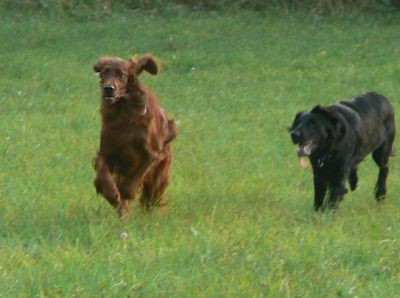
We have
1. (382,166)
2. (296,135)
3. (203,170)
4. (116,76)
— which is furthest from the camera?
(203,170)

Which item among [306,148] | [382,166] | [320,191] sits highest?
[306,148]

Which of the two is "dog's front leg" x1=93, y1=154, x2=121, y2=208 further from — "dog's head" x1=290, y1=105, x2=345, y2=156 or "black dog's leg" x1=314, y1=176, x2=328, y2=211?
"black dog's leg" x1=314, y1=176, x2=328, y2=211

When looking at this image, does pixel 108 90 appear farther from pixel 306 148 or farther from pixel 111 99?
pixel 306 148

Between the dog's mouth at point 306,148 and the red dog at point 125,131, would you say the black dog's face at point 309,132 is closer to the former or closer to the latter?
the dog's mouth at point 306,148

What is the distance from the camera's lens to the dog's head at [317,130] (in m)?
7.93

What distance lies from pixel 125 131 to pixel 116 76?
0.45m

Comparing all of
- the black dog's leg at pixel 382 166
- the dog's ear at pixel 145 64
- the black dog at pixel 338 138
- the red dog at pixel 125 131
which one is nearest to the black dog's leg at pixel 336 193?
the black dog at pixel 338 138

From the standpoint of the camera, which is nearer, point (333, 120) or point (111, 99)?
point (111, 99)

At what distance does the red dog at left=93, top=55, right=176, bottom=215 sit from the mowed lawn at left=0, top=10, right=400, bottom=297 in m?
0.25

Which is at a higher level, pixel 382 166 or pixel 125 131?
pixel 125 131

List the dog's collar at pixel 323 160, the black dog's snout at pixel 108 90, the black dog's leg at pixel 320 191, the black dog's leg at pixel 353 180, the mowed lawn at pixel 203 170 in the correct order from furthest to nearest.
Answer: the black dog's leg at pixel 353 180 < the black dog's leg at pixel 320 191 < the dog's collar at pixel 323 160 < the black dog's snout at pixel 108 90 < the mowed lawn at pixel 203 170

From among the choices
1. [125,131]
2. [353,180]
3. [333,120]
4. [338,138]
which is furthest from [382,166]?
[125,131]

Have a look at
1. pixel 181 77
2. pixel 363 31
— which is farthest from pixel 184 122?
pixel 363 31

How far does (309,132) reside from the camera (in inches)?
313
